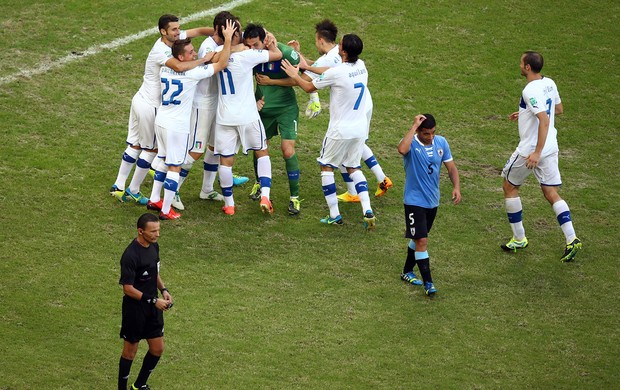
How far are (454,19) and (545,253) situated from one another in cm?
754

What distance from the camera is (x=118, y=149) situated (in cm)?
1525

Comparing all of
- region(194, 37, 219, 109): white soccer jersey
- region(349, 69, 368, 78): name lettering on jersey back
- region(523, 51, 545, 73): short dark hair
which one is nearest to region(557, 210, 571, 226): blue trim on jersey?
region(523, 51, 545, 73): short dark hair

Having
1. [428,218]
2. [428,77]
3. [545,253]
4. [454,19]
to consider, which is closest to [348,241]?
[428,218]

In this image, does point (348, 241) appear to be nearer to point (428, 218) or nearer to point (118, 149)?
point (428, 218)

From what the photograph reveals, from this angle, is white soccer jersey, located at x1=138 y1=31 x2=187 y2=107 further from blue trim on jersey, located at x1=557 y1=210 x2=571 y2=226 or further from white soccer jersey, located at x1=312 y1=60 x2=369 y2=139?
blue trim on jersey, located at x1=557 y1=210 x2=571 y2=226

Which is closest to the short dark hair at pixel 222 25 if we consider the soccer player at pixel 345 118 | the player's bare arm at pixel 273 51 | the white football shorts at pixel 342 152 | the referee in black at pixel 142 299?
the player's bare arm at pixel 273 51

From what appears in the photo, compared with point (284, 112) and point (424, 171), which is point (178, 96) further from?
point (424, 171)

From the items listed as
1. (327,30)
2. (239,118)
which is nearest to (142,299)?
(239,118)

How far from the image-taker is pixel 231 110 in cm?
1361

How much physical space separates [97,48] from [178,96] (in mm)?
5240

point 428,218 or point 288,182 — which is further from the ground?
point 428,218

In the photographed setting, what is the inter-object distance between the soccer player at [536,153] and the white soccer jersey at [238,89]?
339 cm

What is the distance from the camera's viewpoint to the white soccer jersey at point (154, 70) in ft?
43.7

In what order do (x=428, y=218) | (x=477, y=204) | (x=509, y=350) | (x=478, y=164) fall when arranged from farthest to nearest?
(x=478, y=164)
(x=477, y=204)
(x=428, y=218)
(x=509, y=350)
